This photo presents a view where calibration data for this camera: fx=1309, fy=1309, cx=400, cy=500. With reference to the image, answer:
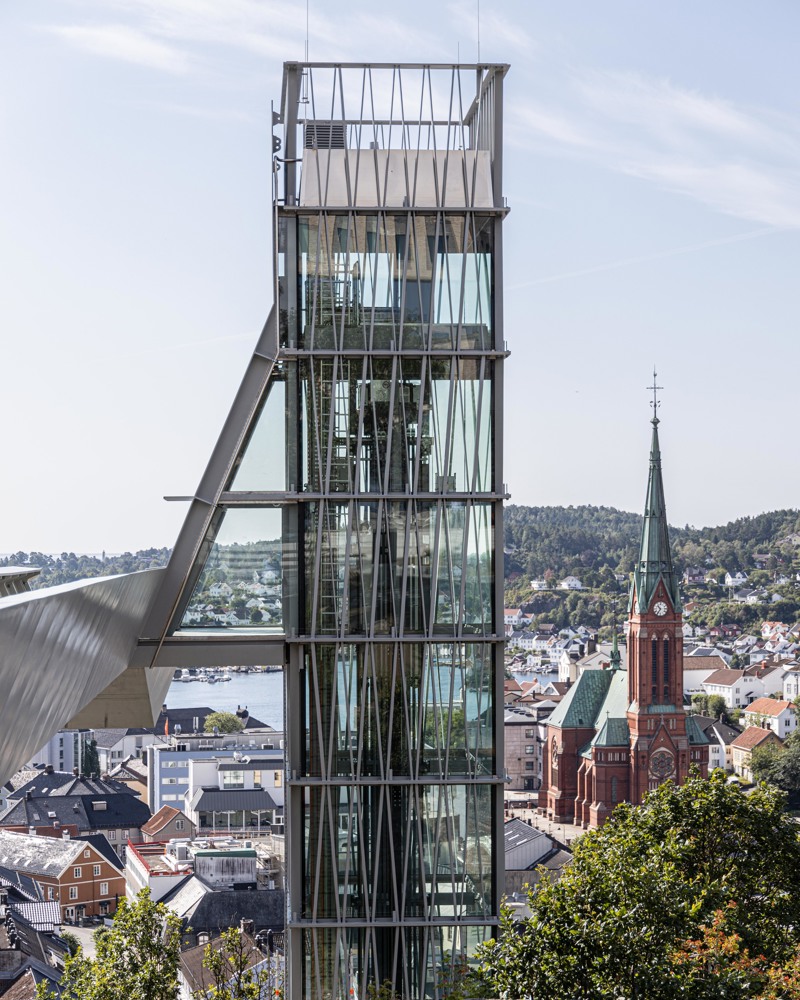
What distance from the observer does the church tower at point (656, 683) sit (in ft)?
254

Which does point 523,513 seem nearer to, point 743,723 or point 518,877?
point 743,723

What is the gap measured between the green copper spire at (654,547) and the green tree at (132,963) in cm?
5627

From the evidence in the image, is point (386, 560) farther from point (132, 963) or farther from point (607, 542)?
point (607, 542)

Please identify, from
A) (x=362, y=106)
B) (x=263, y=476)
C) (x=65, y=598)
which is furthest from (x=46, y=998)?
(x=362, y=106)

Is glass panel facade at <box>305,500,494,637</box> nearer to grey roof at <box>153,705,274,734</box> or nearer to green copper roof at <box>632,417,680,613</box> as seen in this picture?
green copper roof at <box>632,417,680,613</box>

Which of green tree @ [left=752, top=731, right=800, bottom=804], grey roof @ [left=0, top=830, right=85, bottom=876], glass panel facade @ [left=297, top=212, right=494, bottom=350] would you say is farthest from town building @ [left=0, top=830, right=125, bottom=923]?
glass panel facade @ [left=297, top=212, right=494, bottom=350]

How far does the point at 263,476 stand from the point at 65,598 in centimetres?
553

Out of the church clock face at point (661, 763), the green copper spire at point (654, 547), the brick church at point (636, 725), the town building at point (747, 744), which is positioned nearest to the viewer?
the green copper spire at point (654, 547)

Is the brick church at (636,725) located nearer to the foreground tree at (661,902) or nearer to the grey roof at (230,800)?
the grey roof at (230,800)

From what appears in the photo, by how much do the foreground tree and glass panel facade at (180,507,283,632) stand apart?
3.78m

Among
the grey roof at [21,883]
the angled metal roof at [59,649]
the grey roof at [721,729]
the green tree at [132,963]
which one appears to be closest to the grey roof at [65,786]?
the grey roof at [21,883]

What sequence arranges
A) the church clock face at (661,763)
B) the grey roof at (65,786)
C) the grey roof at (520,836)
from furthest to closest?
1. the church clock face at (661,763)
2. the grey roof at (65,786)
3. the grey roof at (520,836)

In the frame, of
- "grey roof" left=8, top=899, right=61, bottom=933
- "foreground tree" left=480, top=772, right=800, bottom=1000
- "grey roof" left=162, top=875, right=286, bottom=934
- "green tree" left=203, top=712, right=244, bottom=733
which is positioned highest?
"foreground tree" left=480, top=772, right=800, bottom=1000

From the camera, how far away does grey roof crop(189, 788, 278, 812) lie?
70125 mm
